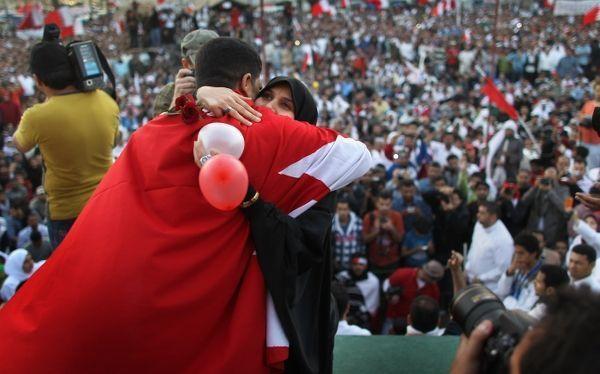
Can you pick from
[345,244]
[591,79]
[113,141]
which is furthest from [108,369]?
[591,79]

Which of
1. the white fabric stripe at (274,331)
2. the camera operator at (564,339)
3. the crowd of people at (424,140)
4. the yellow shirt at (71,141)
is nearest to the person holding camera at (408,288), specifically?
the crowd of people at (424,140)

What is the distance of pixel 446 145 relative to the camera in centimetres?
1163

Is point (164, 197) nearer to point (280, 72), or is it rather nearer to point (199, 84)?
point (199, 84)

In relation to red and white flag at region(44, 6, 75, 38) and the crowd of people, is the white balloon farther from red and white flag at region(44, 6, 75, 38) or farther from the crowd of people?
red and white flag at region(44, 6, 75, 38)

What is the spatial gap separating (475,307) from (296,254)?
2.15 ft

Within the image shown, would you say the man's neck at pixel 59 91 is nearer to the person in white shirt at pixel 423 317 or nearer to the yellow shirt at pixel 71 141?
the yellow shirt at pixel 71 141

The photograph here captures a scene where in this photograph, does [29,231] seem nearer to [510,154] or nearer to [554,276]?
[554,276]

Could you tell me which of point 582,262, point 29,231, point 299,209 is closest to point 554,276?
point 582,262

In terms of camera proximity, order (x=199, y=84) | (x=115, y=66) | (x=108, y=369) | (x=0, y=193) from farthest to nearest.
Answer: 1. (x=115, y=66)
2. (x=0, y=193)
3. (x=199, y=84)
4. (x=108, y=369)

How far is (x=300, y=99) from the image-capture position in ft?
8.25

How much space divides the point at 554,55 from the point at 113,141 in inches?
780

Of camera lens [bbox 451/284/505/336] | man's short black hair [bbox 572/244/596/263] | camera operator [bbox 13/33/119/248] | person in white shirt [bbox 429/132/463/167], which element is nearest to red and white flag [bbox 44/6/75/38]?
person in white shirt [bbox 429/132/463/167]

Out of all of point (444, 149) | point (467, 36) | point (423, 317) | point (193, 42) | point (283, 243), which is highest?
point (193, 42)

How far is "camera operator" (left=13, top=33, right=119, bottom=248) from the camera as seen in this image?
3.44 metres
